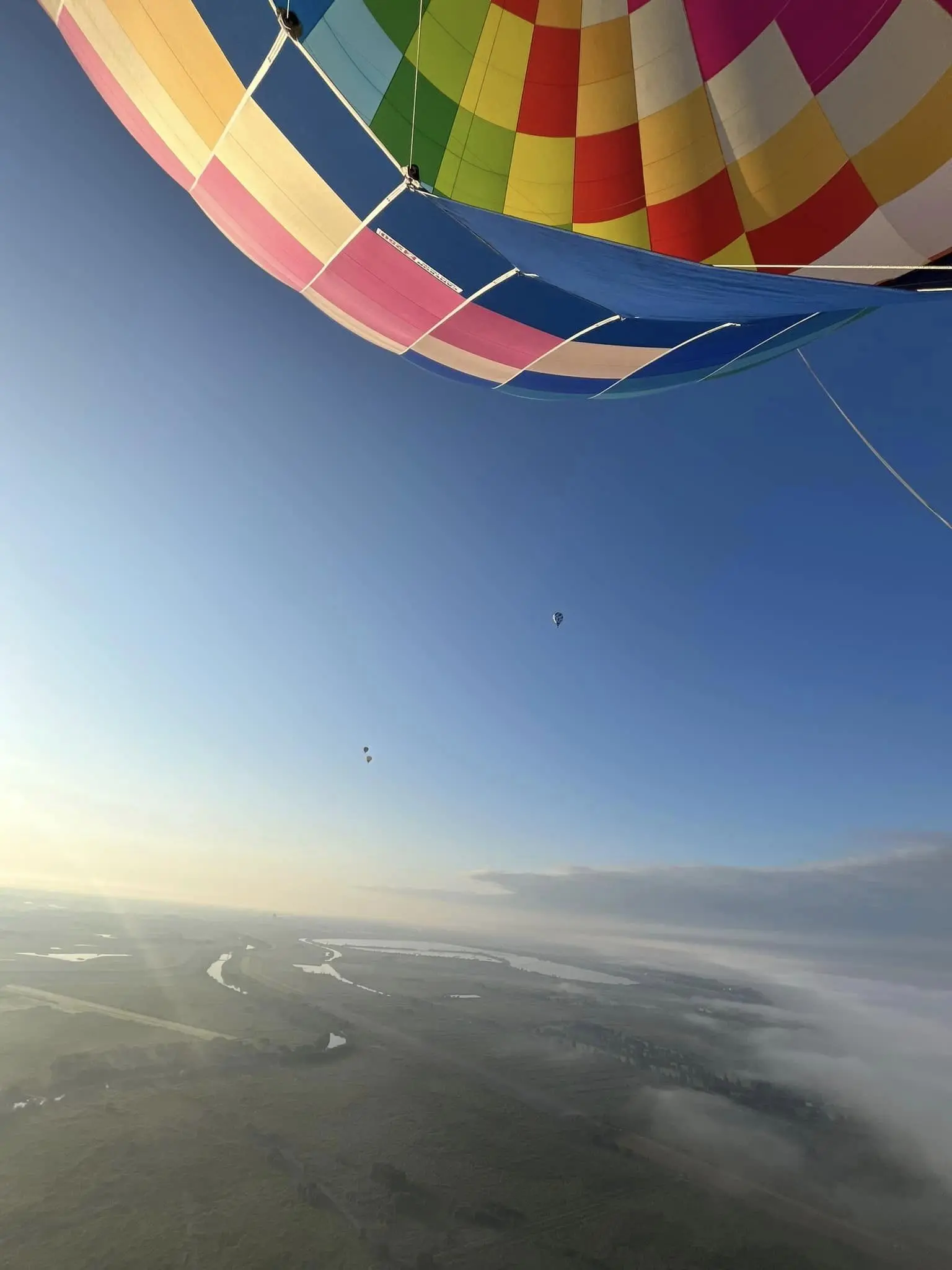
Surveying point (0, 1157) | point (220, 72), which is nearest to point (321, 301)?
point (220, 72)

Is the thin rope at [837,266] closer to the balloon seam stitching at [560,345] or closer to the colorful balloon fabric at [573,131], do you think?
the colorful balloon fabric at [573,131]

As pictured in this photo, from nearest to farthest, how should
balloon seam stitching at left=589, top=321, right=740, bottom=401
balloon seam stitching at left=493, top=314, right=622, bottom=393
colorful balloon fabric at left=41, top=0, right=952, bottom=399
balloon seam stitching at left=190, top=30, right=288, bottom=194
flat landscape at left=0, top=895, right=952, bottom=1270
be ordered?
colorful balloon fabric at left=41, top=0, right=952, bottom=399, balloon seam stitching at left=190, top=30, right=288, bottom=194, balloon seam stitching at left=589, top=321, right=740, bottom=401, balloon seam stitching at left=493, top=314, right=622, bottom=393, flat landscape at left=0, top=895, right=952, bottom=1270

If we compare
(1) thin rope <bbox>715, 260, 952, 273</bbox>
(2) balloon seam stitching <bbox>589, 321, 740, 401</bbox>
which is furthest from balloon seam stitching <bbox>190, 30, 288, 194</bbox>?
(2) balloon seam stitching <bbox>589, 321, 740, 401</bbox>

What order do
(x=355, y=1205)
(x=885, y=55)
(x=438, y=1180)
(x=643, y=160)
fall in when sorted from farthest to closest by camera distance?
(x=438, y=1180) → (x=355, y=1205) → (x=643, y=160) → (x=885, y=55)

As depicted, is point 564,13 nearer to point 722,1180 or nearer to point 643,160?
point 643,160

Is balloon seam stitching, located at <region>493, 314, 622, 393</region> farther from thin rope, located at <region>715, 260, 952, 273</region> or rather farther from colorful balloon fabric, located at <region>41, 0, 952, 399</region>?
thin rope, located at <region>715, 260, 952, 273</region>

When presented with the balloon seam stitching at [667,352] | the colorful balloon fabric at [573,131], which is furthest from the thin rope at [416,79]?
the balloon seam stitching at [667,352]

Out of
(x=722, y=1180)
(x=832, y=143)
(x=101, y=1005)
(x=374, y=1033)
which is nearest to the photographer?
(x=832, y=143)
